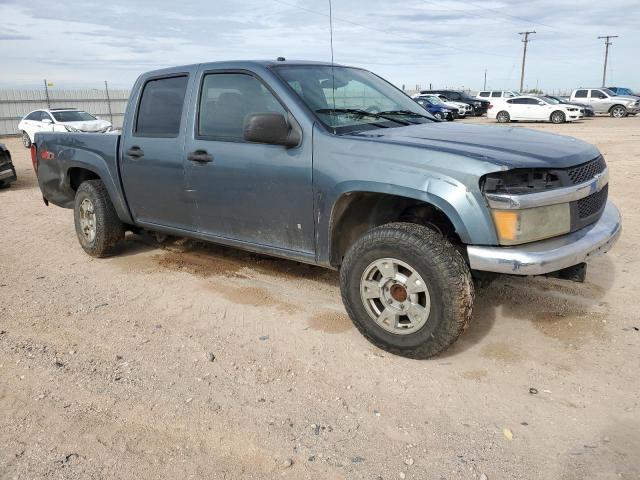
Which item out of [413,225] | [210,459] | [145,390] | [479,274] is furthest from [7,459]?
[479,274]

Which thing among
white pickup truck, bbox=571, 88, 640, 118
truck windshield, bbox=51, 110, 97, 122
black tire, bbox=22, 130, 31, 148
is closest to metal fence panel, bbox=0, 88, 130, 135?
black tire, bbox=22, 130, 31, 148

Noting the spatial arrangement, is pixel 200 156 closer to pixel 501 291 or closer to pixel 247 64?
pixel 247 64

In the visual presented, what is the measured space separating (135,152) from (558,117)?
89.2ft

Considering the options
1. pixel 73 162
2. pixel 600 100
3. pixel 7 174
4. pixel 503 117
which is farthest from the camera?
pixel 600 100

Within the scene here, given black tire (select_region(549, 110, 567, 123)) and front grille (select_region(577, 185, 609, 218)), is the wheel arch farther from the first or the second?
black tire (select_region(549, 110, 567, 123))

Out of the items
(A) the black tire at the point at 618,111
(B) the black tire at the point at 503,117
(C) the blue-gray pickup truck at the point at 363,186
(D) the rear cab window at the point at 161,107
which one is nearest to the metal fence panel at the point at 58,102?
(B) the black tire at the point at 503,117

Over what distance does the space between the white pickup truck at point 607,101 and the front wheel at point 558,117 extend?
6.54 metres

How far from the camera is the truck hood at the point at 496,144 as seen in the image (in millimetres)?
3050

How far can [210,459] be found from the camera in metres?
2.52

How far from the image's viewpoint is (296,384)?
317cm

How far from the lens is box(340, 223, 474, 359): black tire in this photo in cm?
309

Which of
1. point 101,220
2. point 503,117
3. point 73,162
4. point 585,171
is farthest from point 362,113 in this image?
point 503,117

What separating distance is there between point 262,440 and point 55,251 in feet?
14.3

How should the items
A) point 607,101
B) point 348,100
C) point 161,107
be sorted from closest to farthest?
point 348,100 → point 161,107 → point 607,101
